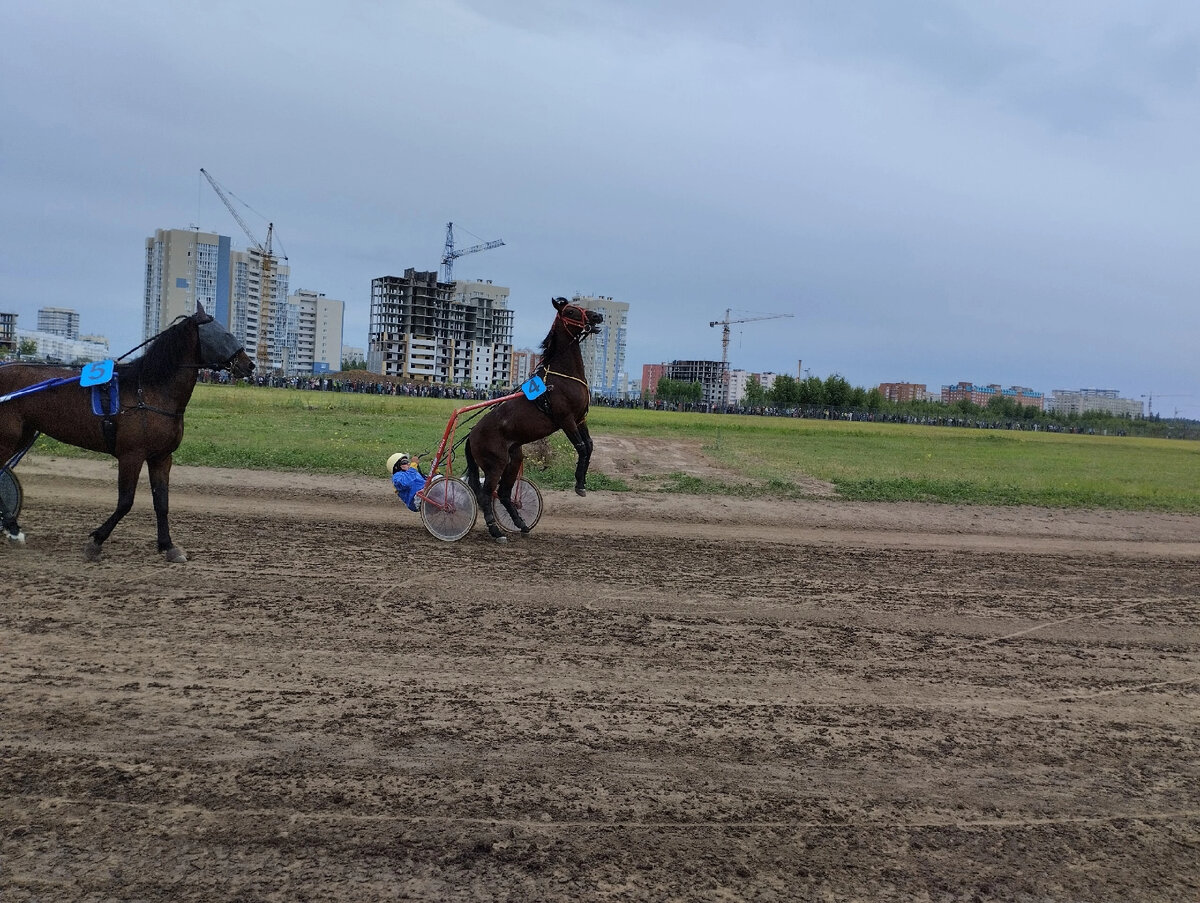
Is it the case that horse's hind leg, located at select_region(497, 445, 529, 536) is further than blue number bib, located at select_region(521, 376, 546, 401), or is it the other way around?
horse's hind leg, located at select_region(497, 445, 529, 536)

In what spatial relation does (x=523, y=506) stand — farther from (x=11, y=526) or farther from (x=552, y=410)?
(x=11, y=526)

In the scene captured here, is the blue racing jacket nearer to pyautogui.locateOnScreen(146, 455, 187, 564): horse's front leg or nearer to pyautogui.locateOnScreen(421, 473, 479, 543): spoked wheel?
pyautogui.locateOnScreen(421, 473, 479, 543): spoked wheel

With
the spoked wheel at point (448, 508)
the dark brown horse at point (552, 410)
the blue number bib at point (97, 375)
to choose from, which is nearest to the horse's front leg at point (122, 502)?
the blue number bib at point (97, 375)

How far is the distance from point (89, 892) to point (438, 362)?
17355cm

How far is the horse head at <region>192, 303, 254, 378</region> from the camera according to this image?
8.80m

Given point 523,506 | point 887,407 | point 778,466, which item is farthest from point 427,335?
point 523,506

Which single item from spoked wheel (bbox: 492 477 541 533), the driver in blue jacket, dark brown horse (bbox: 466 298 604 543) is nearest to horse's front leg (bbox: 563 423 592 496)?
dark brown horse (bbox: 466 298 604 543)

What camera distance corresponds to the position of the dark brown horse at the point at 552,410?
10359 mm

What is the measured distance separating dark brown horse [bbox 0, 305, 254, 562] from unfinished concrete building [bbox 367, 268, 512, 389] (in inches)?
6038

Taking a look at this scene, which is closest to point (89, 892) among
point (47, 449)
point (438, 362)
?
point (47, 449)

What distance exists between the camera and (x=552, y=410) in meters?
10.4

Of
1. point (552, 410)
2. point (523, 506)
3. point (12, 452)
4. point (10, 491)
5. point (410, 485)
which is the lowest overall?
point (523, 506)

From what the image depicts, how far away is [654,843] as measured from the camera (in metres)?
3.75

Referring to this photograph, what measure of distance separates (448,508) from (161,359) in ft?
12.1
